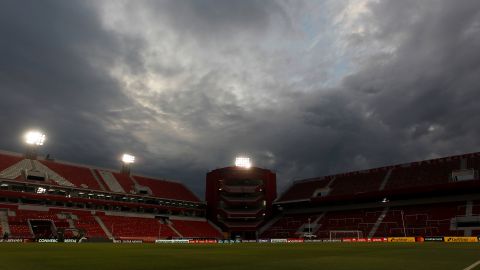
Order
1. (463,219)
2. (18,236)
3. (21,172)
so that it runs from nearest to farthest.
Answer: (18,236)
(463,219)
(21,172)

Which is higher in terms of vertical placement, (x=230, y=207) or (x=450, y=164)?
(x=450, y=164)

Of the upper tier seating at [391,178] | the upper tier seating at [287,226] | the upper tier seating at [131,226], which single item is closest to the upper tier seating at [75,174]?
the upper tier seating at [131,226]

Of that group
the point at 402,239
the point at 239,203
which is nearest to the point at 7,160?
the point at 239,203

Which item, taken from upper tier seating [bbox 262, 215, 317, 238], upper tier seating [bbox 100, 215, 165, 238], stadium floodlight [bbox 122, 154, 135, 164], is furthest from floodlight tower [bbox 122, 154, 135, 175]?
upper tier seating [bbox 262, 215, 317, 238]

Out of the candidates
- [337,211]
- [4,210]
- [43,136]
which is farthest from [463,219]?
[43,136]

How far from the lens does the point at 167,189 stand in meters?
113

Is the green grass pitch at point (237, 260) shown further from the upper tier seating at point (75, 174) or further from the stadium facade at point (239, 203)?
the upper tier seating at point (75, 174)

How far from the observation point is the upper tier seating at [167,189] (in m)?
108

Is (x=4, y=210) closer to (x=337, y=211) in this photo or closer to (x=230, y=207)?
(x=230, y=207)

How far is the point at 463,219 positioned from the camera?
70.5 metres

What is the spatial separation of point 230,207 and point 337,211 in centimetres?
3310

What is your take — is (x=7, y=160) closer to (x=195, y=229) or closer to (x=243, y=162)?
(x=195, y=229)

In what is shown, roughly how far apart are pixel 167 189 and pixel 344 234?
2220 inches

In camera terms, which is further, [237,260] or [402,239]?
[402,239]
